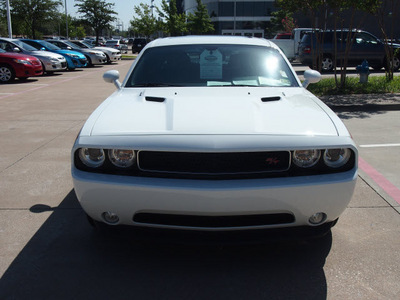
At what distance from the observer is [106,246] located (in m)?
3.35

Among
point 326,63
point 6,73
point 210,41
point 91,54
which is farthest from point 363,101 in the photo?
point 91,54

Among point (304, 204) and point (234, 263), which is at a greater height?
point (304, 204)

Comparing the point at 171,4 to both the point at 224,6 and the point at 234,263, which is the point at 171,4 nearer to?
the point at 224,6

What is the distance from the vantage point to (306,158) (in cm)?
282

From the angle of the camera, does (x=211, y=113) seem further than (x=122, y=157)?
Yes

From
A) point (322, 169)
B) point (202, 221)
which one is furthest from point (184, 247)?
point (322, 169)

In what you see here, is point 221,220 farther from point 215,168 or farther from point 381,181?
point 381,181

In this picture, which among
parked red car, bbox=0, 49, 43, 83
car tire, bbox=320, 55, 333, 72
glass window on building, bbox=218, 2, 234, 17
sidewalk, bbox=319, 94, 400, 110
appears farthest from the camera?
glass window on building, bbox=218, 2, 234, 17

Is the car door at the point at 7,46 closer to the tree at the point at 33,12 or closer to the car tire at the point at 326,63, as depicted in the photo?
the car tire at the point at 326,63

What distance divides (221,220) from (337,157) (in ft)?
2.96

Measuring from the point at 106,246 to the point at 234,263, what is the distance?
3.39 feet

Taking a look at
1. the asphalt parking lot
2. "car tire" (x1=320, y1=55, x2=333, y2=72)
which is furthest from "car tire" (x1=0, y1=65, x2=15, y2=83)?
"car tire" (x1=320, y1=55, x2=333, y2=72)

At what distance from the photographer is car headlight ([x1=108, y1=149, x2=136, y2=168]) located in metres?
2.81

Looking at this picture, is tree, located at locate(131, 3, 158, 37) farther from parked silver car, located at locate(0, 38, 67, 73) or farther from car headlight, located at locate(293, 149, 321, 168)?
car headlight, located at locate(293, 149, 321, 168)
